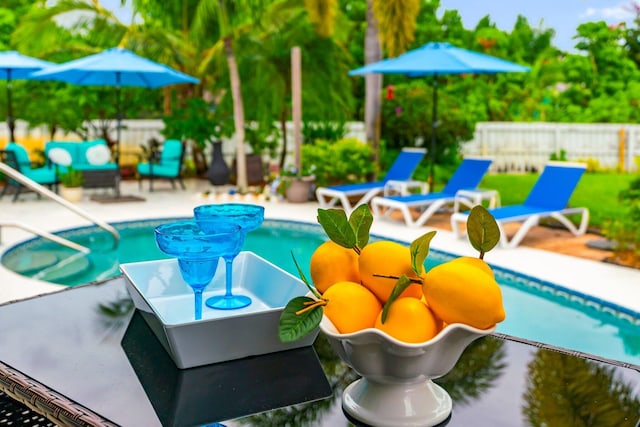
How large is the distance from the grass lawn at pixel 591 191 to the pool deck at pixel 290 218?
7.81 ft

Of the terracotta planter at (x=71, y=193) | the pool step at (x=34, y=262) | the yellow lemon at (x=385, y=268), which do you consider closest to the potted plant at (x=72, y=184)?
the terracotta planter at (x=71, y=193)

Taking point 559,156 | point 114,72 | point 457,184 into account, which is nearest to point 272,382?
point 457,184

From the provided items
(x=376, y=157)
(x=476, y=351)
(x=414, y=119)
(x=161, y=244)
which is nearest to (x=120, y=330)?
(x=161, y=244)

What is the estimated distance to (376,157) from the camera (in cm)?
1198

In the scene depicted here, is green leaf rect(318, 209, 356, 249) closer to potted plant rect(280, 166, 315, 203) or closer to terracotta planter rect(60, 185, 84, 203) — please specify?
potted plant rect(280, 166, 315, 203)

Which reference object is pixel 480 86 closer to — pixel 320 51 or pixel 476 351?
pixel 320 51

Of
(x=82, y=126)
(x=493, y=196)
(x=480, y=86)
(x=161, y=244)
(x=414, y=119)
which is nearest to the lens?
(x=161, y=244)

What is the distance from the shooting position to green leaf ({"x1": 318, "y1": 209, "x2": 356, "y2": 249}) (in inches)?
59.4

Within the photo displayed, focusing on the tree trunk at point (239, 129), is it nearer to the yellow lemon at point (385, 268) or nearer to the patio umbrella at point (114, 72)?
the patio umbrella at point (114, 72)

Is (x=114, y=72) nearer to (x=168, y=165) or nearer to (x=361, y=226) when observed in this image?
(x=168, y=165)

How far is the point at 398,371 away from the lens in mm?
1451

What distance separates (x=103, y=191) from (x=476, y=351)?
36.5ft

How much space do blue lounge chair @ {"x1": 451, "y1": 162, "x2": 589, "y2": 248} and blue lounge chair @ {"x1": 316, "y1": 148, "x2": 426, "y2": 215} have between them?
2044mm

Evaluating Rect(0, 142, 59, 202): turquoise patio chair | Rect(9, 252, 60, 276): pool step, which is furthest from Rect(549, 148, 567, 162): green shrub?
Rect(9, 252, 60, 276): pool step
